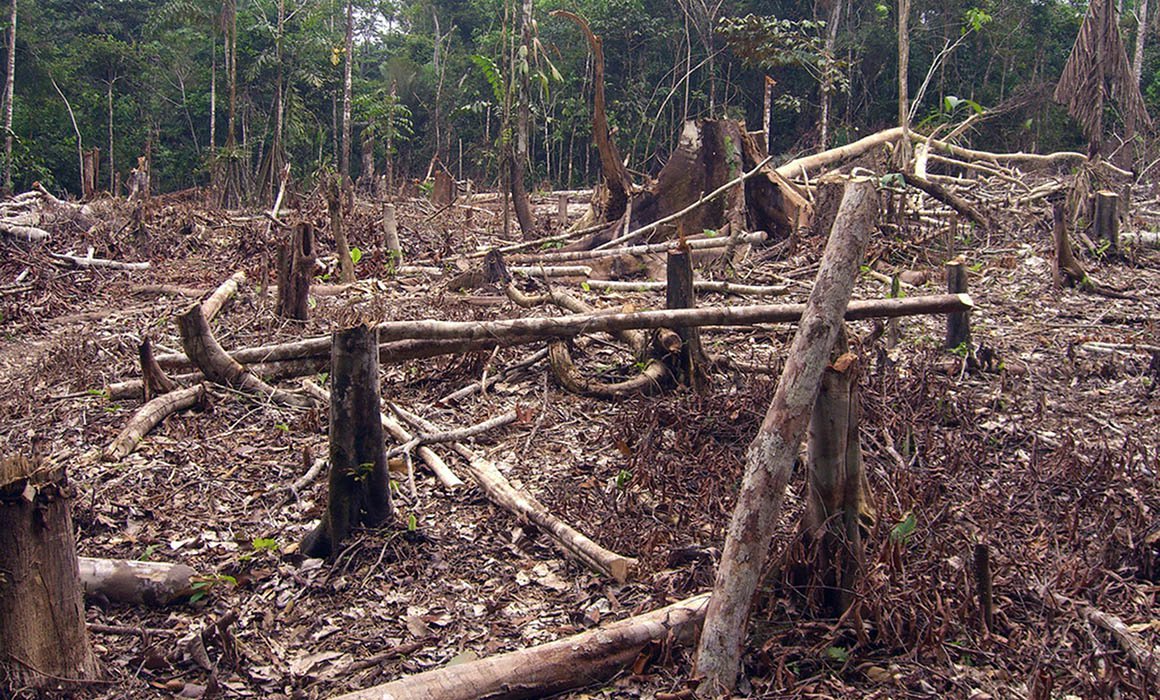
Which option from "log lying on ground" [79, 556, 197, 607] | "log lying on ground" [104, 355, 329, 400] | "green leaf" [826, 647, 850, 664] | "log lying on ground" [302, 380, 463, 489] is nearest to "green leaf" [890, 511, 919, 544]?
"green leaf" [826, 647, 850, 664]

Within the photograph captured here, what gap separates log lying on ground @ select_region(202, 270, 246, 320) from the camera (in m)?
7.79

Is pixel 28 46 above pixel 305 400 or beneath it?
above

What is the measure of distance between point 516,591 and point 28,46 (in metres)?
28.0

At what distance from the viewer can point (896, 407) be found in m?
5.27

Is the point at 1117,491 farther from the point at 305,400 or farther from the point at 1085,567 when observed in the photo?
the point at 305,400

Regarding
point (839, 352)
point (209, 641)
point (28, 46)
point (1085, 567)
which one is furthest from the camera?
point (28, 46)

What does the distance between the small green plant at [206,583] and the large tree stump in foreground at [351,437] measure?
0.34 metres

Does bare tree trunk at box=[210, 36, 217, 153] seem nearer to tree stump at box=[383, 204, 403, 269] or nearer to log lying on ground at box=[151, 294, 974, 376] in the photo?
tree stump at box=[383, 204, 403, 269]

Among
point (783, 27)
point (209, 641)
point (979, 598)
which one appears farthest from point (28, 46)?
point (979, 598)

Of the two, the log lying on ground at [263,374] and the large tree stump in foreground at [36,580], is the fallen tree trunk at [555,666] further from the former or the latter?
the log lying on ground at [263,374]

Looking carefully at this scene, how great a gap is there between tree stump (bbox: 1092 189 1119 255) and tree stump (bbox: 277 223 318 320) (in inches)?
345

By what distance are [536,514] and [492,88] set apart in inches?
881

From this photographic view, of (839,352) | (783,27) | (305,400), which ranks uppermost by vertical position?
(783,27)

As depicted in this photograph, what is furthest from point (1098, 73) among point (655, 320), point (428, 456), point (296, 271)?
point (428, 456)
